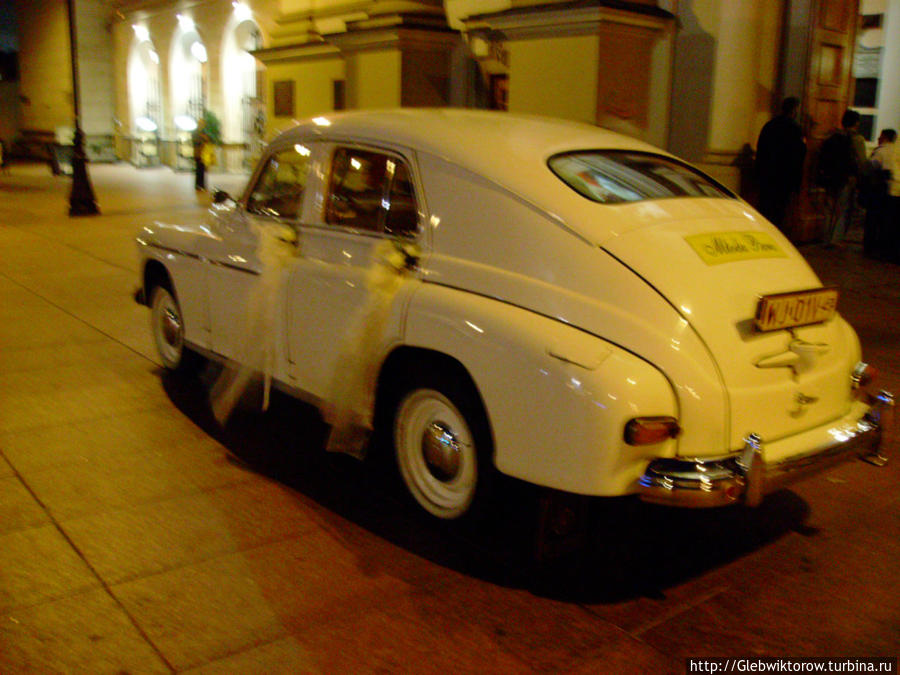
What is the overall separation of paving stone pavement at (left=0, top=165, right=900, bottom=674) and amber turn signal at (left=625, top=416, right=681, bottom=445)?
2.03 ft

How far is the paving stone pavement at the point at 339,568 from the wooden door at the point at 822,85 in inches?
299

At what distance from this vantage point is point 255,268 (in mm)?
5012

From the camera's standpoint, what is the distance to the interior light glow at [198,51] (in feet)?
94.1

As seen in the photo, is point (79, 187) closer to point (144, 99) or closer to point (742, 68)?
point (742, 68)

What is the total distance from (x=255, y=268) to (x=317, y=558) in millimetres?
1815

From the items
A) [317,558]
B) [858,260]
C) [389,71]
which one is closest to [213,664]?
[317,558]

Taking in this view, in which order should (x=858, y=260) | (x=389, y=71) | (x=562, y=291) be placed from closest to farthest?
1. (x=562, y=291)
2. (x=858, y=260)
3. (x=389, y=71)

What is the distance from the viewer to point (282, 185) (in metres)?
5.18

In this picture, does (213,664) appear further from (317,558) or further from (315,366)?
(315,366)

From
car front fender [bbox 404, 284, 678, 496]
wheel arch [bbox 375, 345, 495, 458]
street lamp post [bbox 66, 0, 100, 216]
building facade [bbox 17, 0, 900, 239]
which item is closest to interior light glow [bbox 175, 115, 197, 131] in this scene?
building facade [bbox 17, 0, 900, 239]

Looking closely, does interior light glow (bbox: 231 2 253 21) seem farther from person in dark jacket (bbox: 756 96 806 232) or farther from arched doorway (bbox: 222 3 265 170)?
person in dark jacket (bbox: 756 96 806 232)

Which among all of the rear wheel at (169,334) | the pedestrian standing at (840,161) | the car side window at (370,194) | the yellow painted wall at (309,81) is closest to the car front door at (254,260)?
the car side window at (370,194)

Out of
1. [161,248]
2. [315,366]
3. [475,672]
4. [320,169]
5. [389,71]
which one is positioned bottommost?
[475,672]

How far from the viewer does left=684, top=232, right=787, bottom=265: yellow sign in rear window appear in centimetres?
387
